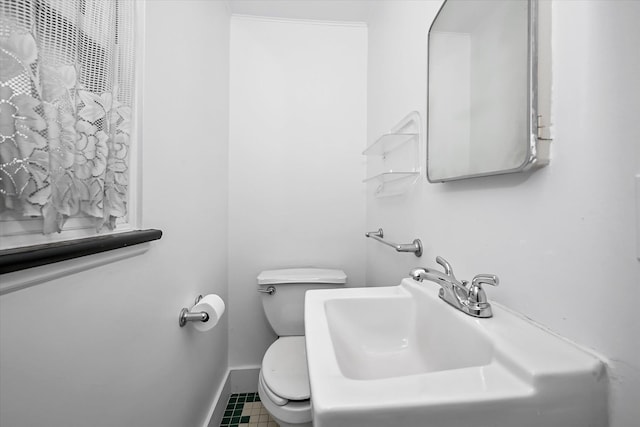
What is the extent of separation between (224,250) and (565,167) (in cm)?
148

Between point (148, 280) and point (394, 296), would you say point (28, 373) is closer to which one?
point (148, 280)

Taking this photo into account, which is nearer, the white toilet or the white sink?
the white sink

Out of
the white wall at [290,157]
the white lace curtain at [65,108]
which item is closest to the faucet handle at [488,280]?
Result: the white lace curtain at [65,108]

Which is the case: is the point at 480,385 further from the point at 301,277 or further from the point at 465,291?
the point at 301,277

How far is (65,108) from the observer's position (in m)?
0.47

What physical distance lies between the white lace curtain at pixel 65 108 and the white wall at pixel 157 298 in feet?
0.43

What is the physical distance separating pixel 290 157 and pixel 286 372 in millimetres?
Answer: 1173

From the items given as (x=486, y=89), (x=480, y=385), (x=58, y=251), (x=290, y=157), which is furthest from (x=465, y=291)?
(x=290, y=157)

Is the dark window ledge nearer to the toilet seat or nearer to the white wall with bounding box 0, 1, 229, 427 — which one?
the white wall with bounding box 0, 1, 229, 427

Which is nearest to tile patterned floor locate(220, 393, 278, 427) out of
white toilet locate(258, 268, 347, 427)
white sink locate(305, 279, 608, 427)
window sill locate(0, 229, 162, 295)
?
white toilet locate(258, 268, 347, 427)

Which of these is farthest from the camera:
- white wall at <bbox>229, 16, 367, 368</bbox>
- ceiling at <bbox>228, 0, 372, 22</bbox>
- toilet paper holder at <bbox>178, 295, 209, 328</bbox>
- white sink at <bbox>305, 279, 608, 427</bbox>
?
white wall at <bbox>229, 16, 367, 368</bbox>

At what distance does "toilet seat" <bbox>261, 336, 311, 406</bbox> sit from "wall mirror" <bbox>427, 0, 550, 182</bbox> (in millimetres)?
951

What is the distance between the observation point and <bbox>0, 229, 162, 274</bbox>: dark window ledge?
381 mm

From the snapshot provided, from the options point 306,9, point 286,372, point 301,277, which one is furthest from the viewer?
point 306,9
